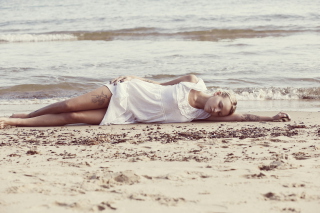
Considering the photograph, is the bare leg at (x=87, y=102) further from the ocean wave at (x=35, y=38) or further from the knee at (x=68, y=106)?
the ocean wave at (x=35, y=38)

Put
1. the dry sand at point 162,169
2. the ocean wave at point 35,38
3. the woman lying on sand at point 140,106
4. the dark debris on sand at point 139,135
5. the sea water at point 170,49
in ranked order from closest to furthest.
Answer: the dry sand at point 162,169, the dark debris on sand at point 139,135, the woman lying on sand at point 140,106, the sea water at point 170,49, the ocean wave at point 35,38

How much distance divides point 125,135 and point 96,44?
35.0ft

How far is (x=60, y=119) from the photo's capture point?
223 inches

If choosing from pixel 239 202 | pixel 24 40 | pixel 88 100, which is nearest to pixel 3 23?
pixel 24 40

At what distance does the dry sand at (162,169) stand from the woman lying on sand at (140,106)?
0.28m

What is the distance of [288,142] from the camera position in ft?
15.1

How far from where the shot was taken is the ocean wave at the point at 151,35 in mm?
16719

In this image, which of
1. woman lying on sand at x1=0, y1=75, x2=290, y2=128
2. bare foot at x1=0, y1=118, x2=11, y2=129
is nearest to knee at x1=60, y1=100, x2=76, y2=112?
woman lying on sand at x1=0, y1=75, x2=290, y2=128

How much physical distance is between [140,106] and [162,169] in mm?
2128

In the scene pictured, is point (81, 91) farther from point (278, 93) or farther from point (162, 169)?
point (162, 169)

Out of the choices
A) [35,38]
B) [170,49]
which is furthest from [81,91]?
[35,38]

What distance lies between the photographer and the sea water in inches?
347

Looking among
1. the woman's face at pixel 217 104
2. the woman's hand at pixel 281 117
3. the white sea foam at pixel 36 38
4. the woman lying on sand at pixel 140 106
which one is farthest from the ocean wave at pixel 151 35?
the woman's face at pixel 217 104

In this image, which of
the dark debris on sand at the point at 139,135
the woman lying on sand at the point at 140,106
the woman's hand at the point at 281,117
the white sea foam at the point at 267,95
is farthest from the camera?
the white sea foam at the point at 267,95
